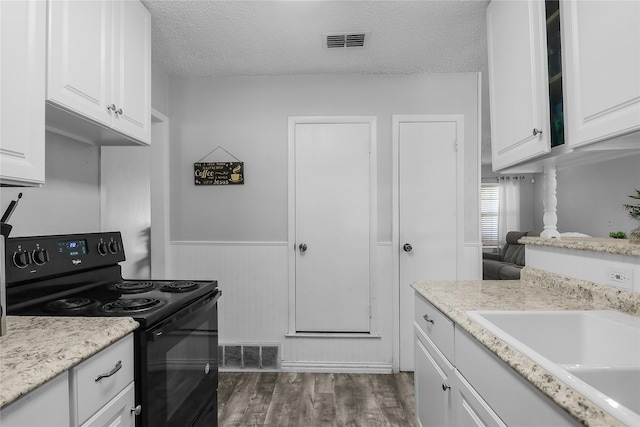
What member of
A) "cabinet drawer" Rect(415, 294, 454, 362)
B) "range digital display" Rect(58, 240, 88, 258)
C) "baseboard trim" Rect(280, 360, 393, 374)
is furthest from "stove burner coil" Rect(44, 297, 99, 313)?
"baseboard trim" Rect(280, 360, 393, 374)

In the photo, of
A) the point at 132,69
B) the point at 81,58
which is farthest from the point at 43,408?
the point at 132,69

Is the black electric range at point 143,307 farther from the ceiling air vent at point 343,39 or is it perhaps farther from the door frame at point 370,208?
the ceiling air vent at point 343,39

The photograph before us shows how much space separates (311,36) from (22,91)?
1.70 meters

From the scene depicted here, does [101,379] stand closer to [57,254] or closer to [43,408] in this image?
[43,408]

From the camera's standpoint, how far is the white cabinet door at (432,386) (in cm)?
139

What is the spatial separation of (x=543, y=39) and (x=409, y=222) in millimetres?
1695

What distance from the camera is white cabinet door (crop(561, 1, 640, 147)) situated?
1.03 m

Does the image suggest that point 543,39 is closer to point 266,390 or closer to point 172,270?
point 266,390

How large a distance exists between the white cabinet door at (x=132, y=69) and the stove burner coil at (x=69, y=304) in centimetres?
78

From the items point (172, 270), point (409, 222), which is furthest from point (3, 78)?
point (409, 222)

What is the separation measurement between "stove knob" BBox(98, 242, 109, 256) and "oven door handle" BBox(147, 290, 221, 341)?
1.92ft

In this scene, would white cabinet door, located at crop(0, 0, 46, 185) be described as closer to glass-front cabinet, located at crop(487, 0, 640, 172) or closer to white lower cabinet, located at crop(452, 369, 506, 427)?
white lower cabinet, located at crop(452, 369, 506, 427)

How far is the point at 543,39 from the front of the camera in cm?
146

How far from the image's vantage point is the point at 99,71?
1535mm
